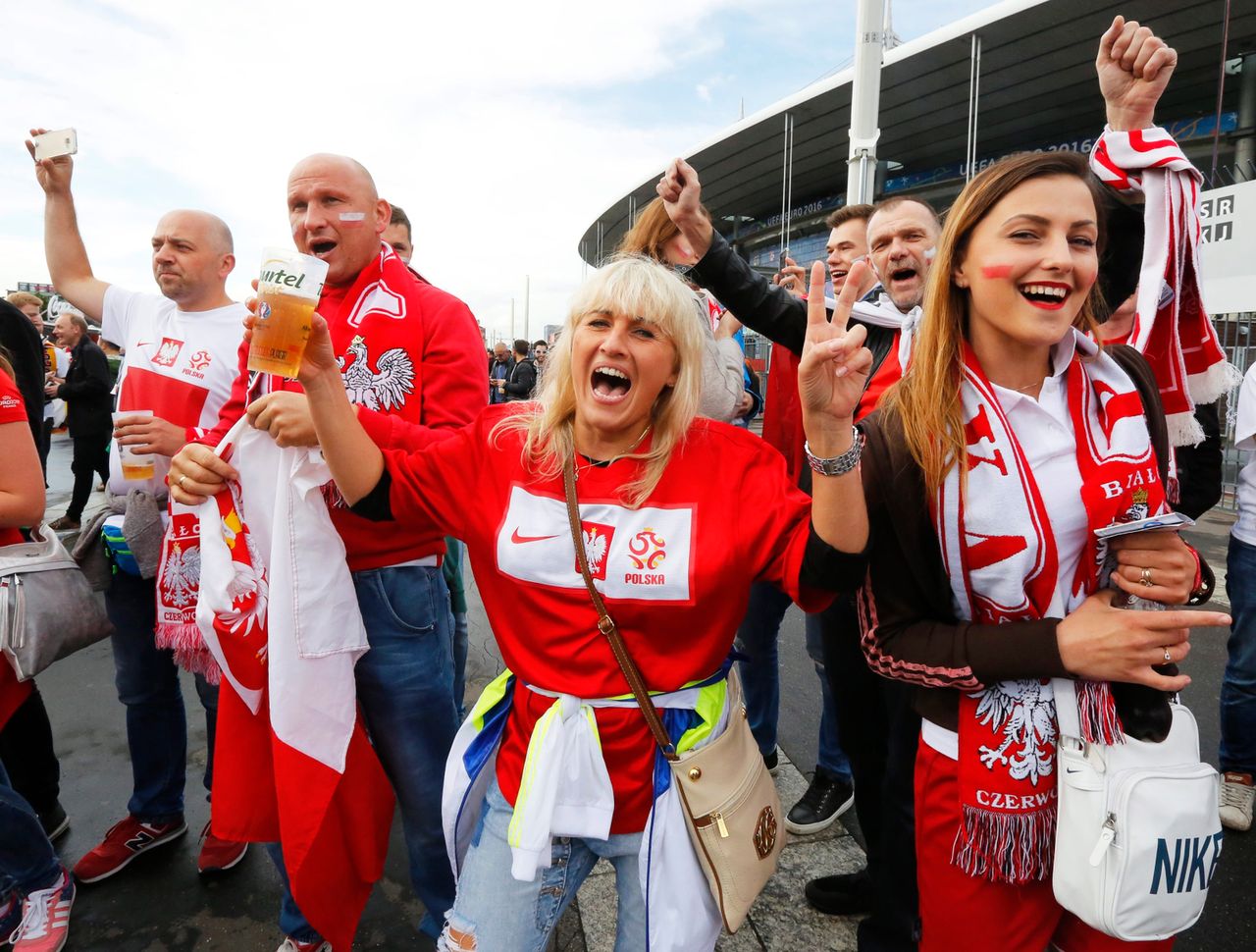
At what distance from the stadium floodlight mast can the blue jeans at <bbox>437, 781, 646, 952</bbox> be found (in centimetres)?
601

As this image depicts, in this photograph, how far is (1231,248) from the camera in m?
7.62

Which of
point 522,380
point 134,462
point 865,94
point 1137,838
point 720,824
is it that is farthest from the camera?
point 522,380

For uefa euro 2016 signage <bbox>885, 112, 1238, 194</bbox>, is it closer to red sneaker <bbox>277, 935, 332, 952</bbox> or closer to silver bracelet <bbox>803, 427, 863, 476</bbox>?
silver bracelet <bbox>803, 427, 863, 476</bbox>

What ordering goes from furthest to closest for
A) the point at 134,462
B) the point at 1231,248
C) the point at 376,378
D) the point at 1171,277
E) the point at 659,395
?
the point at 1231,248, the point at 134,462, the point at 376,378, the point at 659,395, the point at 1171,277

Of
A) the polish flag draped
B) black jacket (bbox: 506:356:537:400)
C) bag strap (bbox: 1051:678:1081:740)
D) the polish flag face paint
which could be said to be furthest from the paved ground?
black jacket (bbox: 506:356:537:400)

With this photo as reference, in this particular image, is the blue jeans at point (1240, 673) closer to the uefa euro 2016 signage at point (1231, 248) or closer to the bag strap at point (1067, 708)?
the bag strap at point (1067, 708)

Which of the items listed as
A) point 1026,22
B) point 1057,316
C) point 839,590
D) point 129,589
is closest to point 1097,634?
point 839,590

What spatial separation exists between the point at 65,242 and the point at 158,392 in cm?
87

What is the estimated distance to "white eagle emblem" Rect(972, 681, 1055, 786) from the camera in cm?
132

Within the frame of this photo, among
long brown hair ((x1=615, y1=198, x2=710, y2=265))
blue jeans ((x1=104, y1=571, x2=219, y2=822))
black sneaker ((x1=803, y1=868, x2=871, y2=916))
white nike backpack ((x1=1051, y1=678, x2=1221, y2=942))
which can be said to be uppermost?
long brown hair ((x1=615, y1=198, x2=710, y2=265))

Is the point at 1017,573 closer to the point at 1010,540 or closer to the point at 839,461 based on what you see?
the point at 1010,540

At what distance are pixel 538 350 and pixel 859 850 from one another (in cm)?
1728

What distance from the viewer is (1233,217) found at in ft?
24.9

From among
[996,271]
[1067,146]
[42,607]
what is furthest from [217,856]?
[1067,146]
